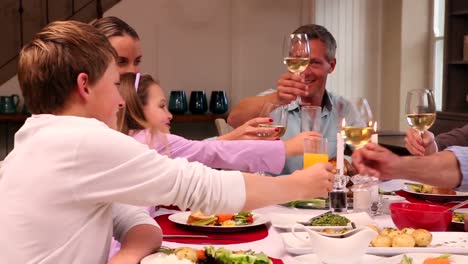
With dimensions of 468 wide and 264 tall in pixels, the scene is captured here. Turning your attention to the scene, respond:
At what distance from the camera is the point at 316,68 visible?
3143 millimetres

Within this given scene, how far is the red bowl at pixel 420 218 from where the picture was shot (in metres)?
1.82

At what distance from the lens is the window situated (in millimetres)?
5375

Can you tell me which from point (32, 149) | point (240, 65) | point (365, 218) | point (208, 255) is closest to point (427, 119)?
point (365, 218)

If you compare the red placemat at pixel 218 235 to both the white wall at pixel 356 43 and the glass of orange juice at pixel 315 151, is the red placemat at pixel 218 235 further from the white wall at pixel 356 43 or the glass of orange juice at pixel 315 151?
the white wall at pixel 356 43

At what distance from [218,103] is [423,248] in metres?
4.18

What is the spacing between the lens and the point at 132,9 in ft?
18.7

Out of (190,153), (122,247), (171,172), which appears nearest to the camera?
(171,172)

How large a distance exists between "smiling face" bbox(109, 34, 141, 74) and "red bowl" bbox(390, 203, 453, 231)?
1.25 m

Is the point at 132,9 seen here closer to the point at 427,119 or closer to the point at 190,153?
the point at 190,153

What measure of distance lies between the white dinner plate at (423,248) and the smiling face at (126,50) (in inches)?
47.2

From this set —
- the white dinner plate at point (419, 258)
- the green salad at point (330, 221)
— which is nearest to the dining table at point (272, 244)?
the green salad at point (330, 221)

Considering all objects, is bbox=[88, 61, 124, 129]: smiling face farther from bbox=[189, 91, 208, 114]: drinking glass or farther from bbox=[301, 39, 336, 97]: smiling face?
bbox=[189, 91, 208, 114]: drinking glass

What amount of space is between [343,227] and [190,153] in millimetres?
1089

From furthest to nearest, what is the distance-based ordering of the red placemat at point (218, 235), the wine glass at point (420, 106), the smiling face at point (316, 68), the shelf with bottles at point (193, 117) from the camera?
the shelf with bottles at point (193, 117)
the smiling face at point (316, 68)
the wine glass at point (420, 106)
the red placemat at point (218, 235)
